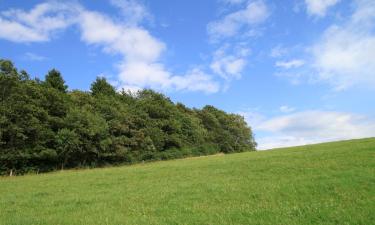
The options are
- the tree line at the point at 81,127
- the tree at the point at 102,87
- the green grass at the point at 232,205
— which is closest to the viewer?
the green grass at the point at 232,205

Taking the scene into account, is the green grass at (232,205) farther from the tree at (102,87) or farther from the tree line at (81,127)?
the tree at (102,87)

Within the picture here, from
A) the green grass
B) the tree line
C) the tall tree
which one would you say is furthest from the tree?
the green grass

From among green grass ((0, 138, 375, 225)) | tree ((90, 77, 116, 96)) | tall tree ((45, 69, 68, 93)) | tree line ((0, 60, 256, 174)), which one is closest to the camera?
green grass ((0, 138, 375, 225))

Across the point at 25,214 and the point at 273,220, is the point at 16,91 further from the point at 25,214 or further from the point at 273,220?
the point at 273,220

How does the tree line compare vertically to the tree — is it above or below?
below

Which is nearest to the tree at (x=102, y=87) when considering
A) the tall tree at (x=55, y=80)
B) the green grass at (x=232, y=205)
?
the tall tree at (x=55, y=80)

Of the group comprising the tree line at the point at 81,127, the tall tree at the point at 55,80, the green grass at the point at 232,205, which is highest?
the tall tree at the point at 55,80

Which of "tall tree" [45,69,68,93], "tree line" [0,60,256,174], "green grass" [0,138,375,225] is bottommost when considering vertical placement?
"green grass" [0,138,375,225]

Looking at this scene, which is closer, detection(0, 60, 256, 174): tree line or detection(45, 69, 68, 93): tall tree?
detection(0, 60, 256, 174): tree line

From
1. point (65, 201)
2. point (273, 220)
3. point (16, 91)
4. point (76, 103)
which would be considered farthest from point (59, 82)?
point (273, 220)

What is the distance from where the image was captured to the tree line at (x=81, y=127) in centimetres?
5434

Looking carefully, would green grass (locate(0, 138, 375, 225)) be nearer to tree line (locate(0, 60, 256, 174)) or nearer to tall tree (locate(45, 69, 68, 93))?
tree line (locate(0, 60, 256, 174))

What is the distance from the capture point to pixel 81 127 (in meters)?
59.0

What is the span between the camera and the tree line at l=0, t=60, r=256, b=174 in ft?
178
